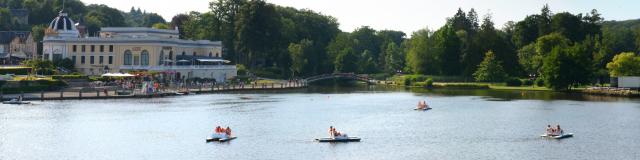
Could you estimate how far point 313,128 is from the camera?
79875mm

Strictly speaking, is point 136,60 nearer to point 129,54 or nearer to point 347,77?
point 129,54

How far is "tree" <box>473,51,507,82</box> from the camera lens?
158625 mm

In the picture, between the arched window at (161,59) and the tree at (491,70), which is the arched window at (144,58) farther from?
the tree at (491,70)

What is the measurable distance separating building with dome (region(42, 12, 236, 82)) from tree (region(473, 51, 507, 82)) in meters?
41.6

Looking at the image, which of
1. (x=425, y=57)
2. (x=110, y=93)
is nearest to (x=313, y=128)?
(x=110, y=93)

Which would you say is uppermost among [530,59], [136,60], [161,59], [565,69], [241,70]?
[530,59]

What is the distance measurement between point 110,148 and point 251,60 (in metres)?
118

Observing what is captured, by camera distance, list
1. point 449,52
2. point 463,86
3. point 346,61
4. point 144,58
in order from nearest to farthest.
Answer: point 144,58
point 463,86
point 449,52
point 346,61

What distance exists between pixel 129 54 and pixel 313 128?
7551cm

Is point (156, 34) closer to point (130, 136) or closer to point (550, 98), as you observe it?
point (550, 98)

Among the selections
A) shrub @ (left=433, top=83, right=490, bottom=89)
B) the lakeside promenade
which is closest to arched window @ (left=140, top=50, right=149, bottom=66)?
the lakeside promenade

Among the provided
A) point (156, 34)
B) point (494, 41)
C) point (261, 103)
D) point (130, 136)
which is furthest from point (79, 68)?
point (130, 136)

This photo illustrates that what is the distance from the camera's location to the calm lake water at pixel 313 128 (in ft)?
212

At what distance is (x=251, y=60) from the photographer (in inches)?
7224
